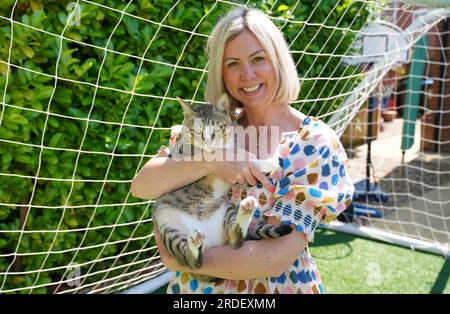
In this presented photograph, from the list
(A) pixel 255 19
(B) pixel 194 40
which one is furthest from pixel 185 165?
(B) pixel 194 40

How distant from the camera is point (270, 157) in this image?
1171mm

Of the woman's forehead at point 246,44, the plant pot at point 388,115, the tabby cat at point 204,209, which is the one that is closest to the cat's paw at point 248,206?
the tabby cat at point 204,209

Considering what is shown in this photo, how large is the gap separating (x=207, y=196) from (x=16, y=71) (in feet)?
3.18

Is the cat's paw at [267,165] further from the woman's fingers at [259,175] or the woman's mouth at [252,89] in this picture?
the woman's mouth at [252,89]

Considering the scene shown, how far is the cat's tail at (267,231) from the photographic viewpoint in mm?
1072

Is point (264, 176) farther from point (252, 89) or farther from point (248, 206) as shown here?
point (252, 89)

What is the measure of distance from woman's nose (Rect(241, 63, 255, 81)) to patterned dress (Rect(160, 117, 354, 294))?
182mm

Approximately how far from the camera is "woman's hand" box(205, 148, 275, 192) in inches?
43.5

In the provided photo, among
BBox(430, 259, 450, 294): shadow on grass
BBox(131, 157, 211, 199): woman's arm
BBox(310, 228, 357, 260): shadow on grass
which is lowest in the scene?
BBox(430, 259, 450, 294): shadow on grass

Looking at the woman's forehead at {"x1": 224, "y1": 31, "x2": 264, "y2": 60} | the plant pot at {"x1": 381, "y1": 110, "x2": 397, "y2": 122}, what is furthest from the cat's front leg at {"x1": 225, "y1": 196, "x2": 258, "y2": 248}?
the plant pot at {"x1": 381, "y1": 110, "x2": 397, "y2": 122}

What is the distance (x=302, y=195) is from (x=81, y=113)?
3.75 feet

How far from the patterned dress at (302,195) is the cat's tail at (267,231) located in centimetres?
2

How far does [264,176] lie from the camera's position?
3.63 feet

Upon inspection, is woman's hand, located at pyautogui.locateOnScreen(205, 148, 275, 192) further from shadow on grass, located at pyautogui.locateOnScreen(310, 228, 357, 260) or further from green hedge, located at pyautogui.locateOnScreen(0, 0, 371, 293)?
shadow on grass, located at pyautogui.locateOnScreen(310, 228, 357, 260)
